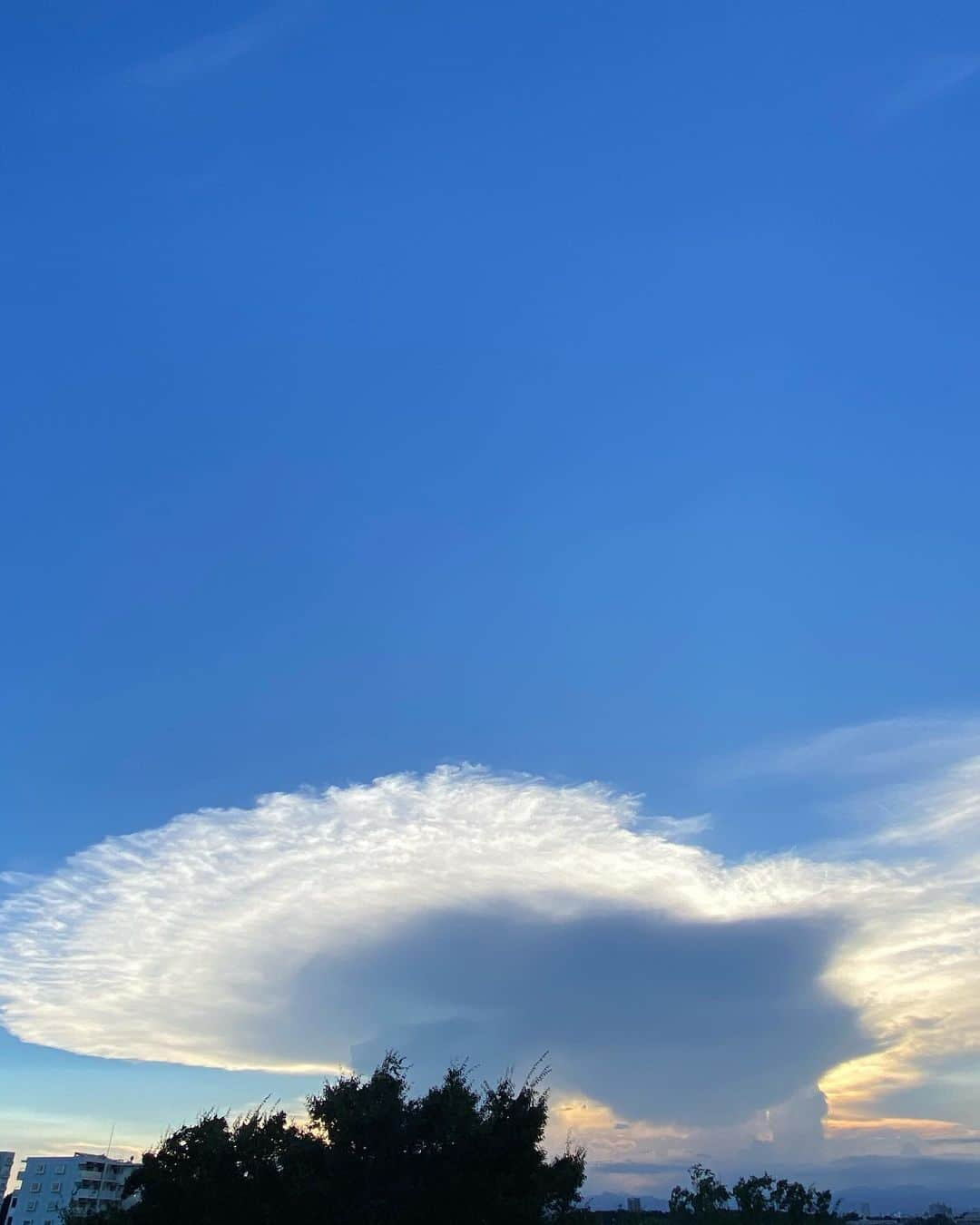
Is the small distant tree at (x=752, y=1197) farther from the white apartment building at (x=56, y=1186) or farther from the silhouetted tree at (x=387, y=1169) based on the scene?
the white apartment building at (x=56, y=1186)

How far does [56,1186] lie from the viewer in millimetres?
175750

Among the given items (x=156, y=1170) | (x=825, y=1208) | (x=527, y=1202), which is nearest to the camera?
(x=527, y=1202)

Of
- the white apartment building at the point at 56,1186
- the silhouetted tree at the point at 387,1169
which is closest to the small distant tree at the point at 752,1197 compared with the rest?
the silhouetted tree at the point at 387,1169

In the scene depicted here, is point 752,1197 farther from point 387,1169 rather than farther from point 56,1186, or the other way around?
point 56,1186

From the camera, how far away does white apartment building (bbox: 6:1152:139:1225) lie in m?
174

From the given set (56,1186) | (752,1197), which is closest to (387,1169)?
(752,1197)

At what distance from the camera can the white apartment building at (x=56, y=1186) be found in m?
174

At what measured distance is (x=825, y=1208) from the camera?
94.0 meters

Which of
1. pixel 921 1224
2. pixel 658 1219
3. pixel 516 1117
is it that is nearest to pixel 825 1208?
pixel 658 1219

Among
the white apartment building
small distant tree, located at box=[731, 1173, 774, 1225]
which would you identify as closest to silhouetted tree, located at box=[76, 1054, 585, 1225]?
small distant tree, located at box=[731, 1173, 774, 1225]

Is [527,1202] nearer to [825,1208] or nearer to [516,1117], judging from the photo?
[516,1117]

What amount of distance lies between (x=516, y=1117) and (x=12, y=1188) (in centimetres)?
18148

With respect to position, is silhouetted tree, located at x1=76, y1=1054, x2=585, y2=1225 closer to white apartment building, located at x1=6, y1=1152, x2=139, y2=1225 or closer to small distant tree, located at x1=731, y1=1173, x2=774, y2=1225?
small distant tree, located at x1=731, y1=1173, x2=774, y2=1225

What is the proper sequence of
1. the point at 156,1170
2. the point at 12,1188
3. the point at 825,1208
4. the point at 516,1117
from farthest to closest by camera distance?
the point at 12,1188 < the point at 825,1208 < the point at 156,1170 < the point at 516,1117
